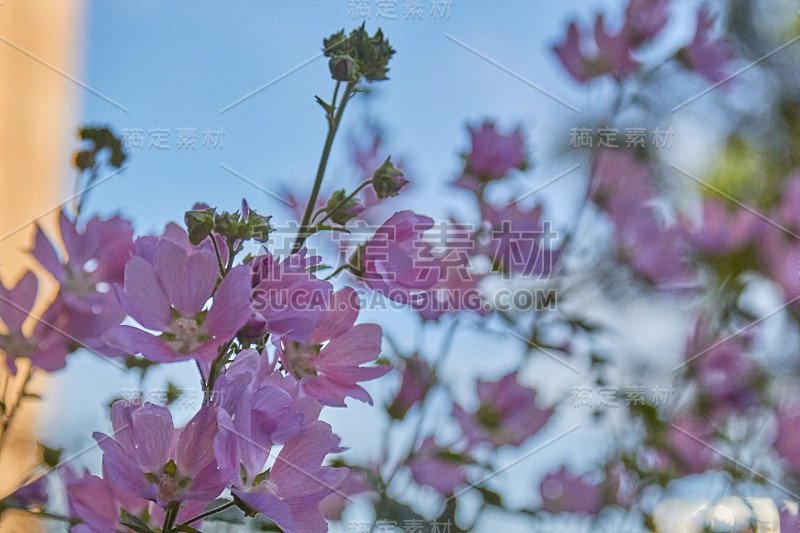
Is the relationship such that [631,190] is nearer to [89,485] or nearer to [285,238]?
[285,238]

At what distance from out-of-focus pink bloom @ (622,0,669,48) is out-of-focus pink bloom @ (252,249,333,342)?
21.4 inches

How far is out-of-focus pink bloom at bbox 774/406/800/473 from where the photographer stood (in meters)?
0.75

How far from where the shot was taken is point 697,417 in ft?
2.54

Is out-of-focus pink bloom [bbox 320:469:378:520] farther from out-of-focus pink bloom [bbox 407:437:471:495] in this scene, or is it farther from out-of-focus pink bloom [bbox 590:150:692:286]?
out-of-focus pink bloom [bbox 590:150:692:286]

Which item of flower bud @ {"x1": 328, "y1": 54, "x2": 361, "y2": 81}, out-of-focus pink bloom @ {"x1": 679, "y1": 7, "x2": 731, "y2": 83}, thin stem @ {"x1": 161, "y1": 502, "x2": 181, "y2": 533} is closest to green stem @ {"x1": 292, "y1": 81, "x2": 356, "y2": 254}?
flower bud @ {"x1": 328, "y1": 54, "x2": 361, "y2": 81}

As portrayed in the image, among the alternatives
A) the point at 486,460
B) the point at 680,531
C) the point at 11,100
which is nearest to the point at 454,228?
the point at 486,460

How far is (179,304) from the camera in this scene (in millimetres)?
331

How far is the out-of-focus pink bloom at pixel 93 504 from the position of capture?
284mm

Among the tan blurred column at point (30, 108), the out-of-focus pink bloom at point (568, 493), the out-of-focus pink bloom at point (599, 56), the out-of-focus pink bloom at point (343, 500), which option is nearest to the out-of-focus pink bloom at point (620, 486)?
the out-of-focus pink bloom at point (568, 493)

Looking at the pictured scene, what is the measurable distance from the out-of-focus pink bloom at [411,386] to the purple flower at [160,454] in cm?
32

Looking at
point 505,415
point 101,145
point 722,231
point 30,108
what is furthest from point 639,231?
point 30,108

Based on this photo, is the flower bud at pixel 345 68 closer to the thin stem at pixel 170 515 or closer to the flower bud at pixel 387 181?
the flower bud at pixel 387 181

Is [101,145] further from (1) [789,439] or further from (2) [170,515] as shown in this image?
(1) [789,439]

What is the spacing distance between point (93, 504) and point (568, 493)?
530 millimetres
